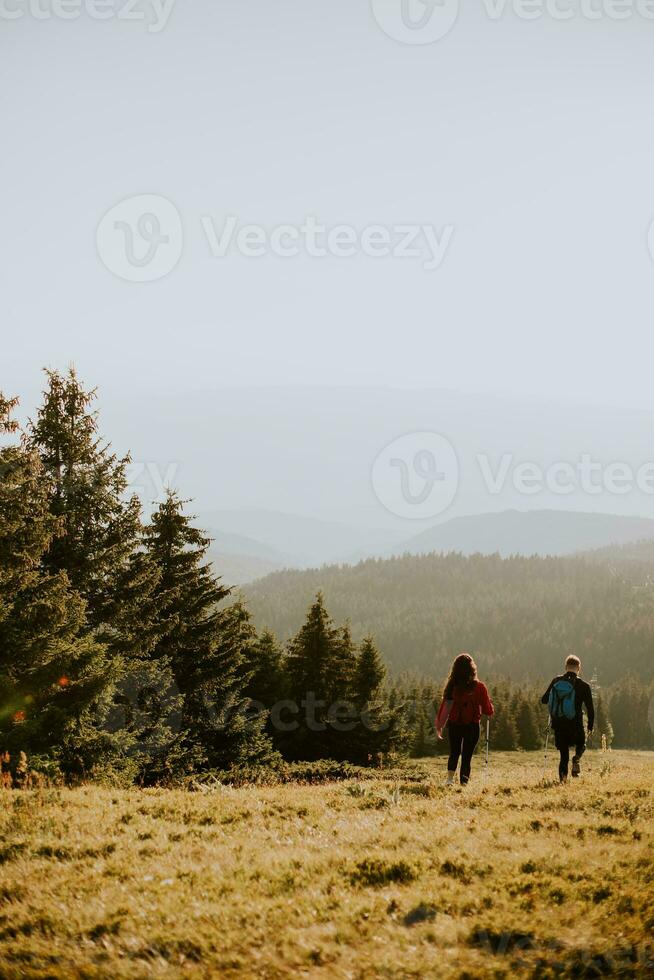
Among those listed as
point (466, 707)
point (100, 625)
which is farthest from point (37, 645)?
point (466, 707)

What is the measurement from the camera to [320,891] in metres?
7.75

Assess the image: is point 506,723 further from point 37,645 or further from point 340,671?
point 37,645

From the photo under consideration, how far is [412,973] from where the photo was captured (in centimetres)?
614

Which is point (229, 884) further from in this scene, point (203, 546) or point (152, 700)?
point (203, 546)

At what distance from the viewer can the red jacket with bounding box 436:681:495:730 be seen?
574 inches

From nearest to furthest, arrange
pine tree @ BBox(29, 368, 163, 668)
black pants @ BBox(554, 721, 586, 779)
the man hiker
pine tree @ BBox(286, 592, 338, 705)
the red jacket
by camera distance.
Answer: the red jacket
the man hiker
black pants @ BBox(554, 721, 586, 779)
pine tree @ BBox(29, 368, 163, 668)
pine tree @ BBox(286, 592, 338, 705)

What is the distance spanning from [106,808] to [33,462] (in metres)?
10.6

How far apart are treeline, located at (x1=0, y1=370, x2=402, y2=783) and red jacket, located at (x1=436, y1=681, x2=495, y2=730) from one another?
9.85m

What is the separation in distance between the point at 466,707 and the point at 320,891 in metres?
7.44

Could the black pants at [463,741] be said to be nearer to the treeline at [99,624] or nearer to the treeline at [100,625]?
the treeline at [100,625]

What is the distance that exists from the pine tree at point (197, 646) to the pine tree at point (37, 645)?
8596 mm

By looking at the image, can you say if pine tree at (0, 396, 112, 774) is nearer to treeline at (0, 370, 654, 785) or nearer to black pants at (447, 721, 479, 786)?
treeline at (0, 370, 654, 785)

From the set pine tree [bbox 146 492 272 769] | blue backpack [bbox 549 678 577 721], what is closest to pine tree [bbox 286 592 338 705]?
pine tree [bbox 146 492 272 769]

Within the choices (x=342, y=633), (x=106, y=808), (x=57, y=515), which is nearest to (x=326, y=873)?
(x=106, y=808)
